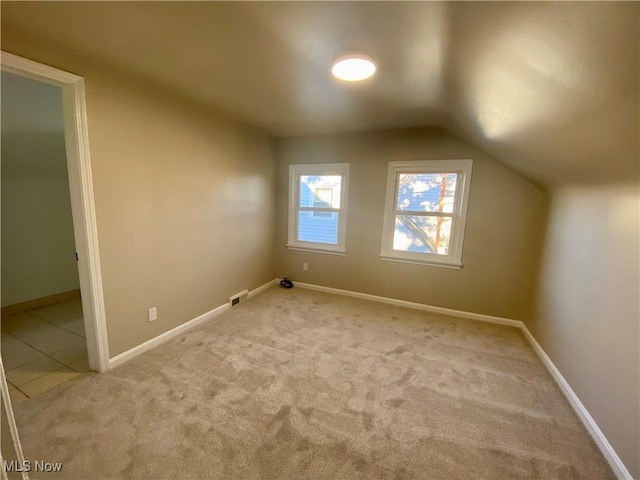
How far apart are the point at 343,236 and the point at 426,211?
1.16 meters

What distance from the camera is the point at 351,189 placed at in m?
3.72

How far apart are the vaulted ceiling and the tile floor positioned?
2.30m

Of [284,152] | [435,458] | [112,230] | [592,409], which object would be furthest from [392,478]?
[284,152]

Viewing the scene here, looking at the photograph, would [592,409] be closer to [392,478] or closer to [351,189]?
[392,478]

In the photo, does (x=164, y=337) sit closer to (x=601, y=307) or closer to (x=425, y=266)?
(x=425, y=266)

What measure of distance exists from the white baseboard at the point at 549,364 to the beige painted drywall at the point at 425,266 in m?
0.07

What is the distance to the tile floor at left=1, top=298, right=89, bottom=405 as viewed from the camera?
1.97m

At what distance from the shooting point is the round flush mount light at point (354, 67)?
→ 1.55 metres

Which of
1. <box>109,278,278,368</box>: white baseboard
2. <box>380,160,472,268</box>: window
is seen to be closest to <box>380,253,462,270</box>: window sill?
<box>380,160,472,268</box>: window

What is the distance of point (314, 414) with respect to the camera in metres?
1.75

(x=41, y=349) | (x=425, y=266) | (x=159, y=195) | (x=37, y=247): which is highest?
(x=159, y=195)

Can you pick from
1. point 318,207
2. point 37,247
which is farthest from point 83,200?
point 318,207

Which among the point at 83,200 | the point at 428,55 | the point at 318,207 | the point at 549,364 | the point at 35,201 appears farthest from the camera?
the point at 318,207

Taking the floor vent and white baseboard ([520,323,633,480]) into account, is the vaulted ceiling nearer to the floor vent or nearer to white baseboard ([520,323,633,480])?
white baseboard ([520,323,633,480])
